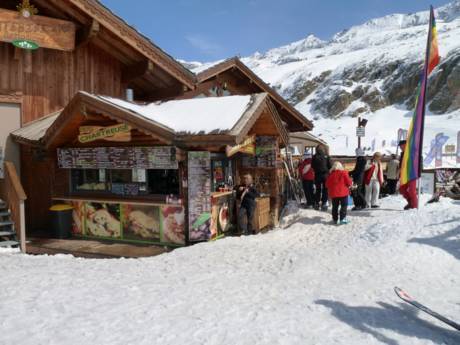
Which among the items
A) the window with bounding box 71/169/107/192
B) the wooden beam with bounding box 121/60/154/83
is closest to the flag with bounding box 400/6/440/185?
the wooden beam with bounding box 121/60/154/83

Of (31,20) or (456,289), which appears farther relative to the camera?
(31,20)

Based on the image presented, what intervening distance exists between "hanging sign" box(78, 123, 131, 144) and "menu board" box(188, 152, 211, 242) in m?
1.48

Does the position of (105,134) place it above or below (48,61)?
below

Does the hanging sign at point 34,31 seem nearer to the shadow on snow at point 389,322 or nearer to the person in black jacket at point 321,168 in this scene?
the person in black jacket at point 321,168

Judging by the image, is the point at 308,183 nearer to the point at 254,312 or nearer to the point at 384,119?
the point at 254,312

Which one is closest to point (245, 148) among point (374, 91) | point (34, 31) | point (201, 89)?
point (201, 89)

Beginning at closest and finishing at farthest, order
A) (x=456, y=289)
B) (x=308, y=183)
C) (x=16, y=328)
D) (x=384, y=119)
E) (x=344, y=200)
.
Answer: (x=16, y=328)
(x=456, y=289)
(x=344, y=200)
(x=308, y=183)
(x=384, y=119)

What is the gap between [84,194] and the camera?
9266 mm

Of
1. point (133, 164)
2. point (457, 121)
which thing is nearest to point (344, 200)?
point (133, 164)

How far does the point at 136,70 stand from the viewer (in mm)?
11758

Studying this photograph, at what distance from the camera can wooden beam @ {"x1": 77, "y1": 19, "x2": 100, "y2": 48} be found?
33.4 feet

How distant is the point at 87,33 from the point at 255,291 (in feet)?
28.8

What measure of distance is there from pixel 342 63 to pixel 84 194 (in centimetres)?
8958

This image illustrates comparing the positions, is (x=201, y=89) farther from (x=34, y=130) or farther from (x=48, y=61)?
(x=34, y=130)
